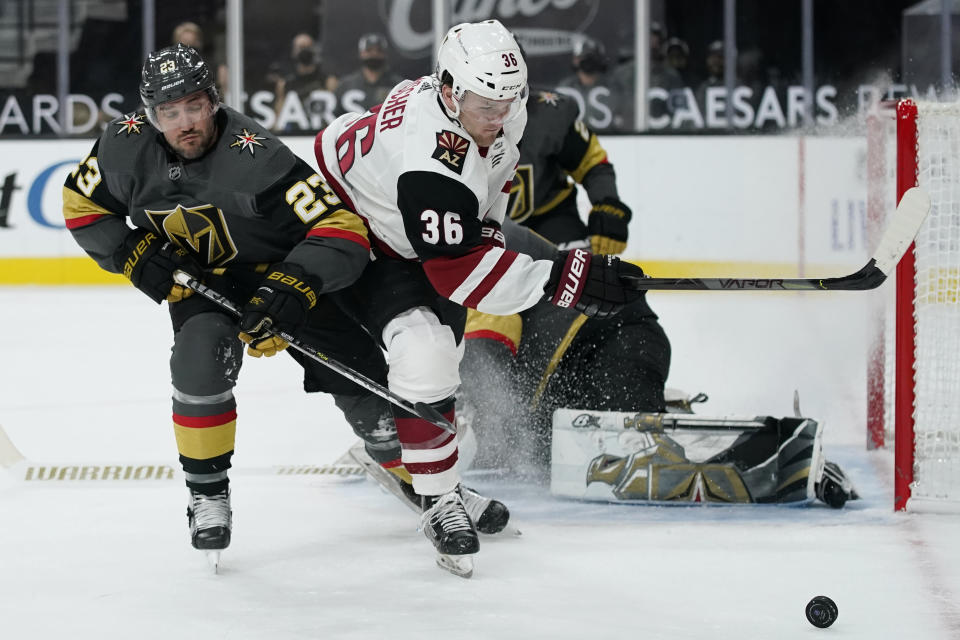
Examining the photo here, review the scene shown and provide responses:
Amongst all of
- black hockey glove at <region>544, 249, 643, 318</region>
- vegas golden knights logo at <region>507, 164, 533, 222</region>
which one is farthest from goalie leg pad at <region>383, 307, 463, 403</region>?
vegas golden knights logo at <region>507, 164, 533, 222</region>

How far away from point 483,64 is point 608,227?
4.92 ft

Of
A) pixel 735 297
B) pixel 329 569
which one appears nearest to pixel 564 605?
pixel 329 569

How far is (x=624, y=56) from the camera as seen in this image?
718 cm

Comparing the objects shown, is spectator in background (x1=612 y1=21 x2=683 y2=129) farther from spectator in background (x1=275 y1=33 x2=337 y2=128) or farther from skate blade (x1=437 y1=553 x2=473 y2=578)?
skate blade (x1=437 y1=553 x2=473 y2=578)

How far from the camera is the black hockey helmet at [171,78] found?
7.52ft

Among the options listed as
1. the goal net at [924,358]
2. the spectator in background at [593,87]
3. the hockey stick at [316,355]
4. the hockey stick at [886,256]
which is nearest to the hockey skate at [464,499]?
the hockey stick at [316,355]

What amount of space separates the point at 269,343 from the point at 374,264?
31 centimetres

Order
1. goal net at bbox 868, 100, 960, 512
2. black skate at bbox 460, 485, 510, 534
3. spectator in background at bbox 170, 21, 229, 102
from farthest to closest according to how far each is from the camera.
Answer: spectator in background at bbox 170, 21, 229, 102, goal net at bbox 868, 100, 960, 512, black skate at bbox 460, 485, 510, 534

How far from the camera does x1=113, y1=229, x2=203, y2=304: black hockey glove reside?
238 cm

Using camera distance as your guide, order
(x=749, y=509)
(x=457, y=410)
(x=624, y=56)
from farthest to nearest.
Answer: (x=624, y=56) → (x=457, y=410) → (x=749, y=509)

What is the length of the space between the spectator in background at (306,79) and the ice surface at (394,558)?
3674 millimetres

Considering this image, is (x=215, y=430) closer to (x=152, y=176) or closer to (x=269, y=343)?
(x=269, y=343)

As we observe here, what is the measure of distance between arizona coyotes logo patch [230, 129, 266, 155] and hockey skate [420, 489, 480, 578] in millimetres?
739

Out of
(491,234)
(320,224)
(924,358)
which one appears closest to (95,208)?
(320,224)
